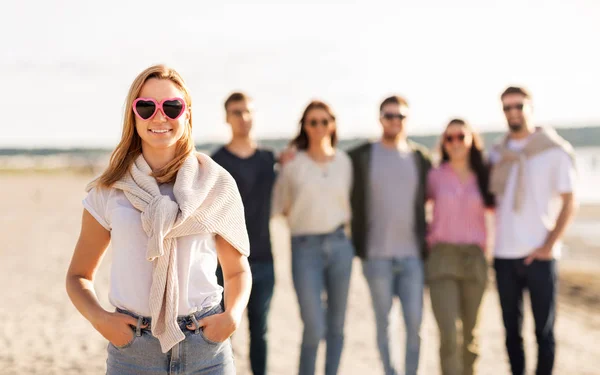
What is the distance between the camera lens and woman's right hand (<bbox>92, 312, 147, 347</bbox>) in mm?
2316

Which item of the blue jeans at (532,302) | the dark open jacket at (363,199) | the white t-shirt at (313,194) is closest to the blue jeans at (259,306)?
the white t-shirt at (313,194)

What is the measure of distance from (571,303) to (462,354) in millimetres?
6173

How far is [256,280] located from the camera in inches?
176

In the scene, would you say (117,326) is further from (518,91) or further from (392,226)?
(518,91)

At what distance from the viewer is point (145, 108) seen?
2.40 meters

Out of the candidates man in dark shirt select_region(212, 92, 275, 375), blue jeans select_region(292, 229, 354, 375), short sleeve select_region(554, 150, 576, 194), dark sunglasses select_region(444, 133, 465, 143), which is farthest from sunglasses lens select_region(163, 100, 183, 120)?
Answer: short sleeve select_region(554, 150, 576, 194)

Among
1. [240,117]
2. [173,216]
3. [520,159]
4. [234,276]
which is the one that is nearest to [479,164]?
[520,159]

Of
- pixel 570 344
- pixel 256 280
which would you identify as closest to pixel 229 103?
pixel 256 280

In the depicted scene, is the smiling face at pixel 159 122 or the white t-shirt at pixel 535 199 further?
the white t-shirt at pixel 535 199

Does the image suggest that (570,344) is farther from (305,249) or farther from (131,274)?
(131,274)

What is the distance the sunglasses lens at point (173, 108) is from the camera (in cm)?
241

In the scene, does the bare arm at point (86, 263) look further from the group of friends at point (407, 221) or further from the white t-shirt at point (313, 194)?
the white t-shirt at point (313, 194)

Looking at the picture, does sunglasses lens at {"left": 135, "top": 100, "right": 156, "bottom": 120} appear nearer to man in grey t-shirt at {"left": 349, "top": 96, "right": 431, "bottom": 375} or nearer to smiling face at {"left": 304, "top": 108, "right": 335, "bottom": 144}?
smiling face at {"left": 304, "top": 108, "right": 335, "bottom": 144}

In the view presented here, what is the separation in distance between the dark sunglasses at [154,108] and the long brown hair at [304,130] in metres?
2.38
